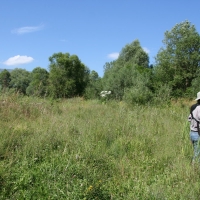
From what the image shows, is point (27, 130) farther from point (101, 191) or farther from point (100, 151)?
point (101, 191)

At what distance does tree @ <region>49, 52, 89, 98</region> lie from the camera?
1451 inches

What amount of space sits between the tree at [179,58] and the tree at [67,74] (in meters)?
13.1

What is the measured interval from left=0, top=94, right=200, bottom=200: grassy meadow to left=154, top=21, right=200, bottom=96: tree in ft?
77.4

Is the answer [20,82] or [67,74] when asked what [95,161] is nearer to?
[20,82]

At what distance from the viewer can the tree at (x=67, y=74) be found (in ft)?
121

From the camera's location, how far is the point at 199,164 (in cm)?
423

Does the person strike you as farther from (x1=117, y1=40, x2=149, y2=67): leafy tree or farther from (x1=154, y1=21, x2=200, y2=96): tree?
(x1=117, y1=40, x2=149, y2=67): leafy tree

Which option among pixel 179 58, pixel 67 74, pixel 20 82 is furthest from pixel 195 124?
pixel 67 74

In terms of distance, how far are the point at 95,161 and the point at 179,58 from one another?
1100 inches

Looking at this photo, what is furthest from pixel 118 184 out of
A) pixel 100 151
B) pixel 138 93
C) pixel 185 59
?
pixel 185 59

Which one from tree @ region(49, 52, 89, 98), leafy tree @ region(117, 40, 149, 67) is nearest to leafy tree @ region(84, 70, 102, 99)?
tree @ region(49, 52, 89, 98)

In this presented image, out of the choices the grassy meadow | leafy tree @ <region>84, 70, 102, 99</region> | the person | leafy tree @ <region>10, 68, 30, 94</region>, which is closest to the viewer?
the grassy meadow

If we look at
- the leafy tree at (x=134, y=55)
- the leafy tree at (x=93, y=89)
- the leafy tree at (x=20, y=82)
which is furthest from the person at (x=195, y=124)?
the leafy tree at (x=134, y=55)

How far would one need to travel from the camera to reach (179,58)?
29.7 m
